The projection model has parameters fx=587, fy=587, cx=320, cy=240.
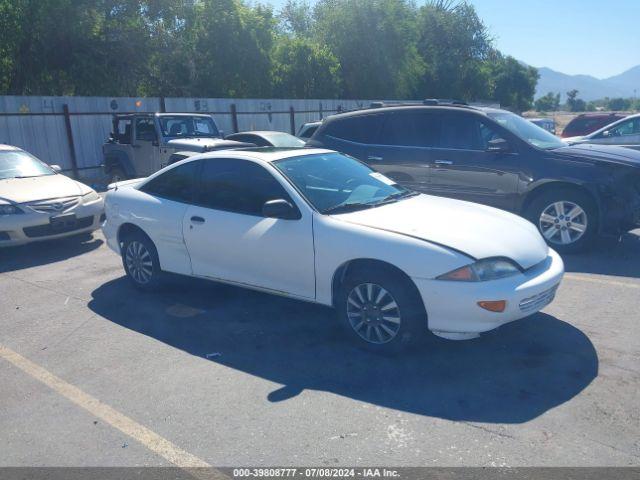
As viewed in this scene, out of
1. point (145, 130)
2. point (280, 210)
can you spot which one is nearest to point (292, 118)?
point (145, 130)

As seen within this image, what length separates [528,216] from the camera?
7.43 metres

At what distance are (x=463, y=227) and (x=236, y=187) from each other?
213cm

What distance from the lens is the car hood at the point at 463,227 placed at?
172 inches

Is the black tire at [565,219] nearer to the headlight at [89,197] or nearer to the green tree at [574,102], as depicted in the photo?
the headlight at [89,197]

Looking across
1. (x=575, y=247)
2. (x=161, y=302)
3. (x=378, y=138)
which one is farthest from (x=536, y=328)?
(x=378, y=138)

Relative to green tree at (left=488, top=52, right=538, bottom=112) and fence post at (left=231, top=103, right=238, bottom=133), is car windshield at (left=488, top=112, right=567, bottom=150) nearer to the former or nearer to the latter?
fence post at (left=231, top=103, right=238, bottom=133)

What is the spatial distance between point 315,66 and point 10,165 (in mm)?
24198

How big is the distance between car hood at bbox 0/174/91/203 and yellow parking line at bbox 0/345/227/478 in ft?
12.3

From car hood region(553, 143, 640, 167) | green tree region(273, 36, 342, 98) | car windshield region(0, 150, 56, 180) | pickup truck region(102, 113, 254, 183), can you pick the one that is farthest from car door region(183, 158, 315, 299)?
green tree region(273, 36, 342, 98)

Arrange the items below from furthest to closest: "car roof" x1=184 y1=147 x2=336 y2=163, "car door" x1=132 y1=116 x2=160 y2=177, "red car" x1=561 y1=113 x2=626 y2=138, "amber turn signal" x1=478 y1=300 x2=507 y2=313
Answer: "red car" x1=561 y1=113 x2=626 y2=138 < "car door" x1=132 y1=116 x2=160 y2=177 < "car roof" x1=184 y1=147 x2=336 y2=163 < "amber turn signal" x1=478 y1=300 x2=507 y2=313

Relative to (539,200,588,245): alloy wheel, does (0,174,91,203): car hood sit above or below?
above

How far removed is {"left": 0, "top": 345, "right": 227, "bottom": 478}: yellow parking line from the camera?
10.8 ft

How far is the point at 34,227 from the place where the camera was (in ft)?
25.7

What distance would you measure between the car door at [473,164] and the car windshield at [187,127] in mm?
7358
